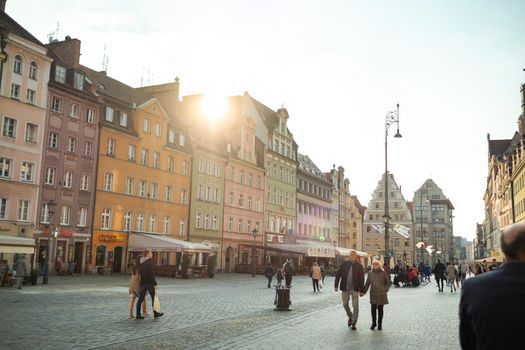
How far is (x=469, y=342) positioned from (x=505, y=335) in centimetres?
32

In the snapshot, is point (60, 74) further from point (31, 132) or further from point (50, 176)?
point (50, 176)

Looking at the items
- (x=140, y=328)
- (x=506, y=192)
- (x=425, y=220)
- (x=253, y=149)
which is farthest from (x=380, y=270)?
(x=425, y=220)

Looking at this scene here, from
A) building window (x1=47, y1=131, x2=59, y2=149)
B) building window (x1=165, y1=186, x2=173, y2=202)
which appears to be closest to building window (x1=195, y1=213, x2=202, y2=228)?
building window (x1=165, y1=186, x2=173, y2=202)

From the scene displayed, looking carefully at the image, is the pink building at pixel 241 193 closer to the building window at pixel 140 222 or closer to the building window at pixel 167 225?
the building window at pixel 167 225

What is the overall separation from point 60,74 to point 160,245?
14316mm

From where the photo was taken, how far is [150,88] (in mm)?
58875

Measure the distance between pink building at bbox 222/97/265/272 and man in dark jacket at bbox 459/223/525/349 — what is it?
5497 cm

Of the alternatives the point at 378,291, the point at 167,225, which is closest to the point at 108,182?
the point at 167,225

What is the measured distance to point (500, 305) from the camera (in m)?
3.71

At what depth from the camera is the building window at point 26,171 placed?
3750 centimetres

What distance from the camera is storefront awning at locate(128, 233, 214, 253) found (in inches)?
1608

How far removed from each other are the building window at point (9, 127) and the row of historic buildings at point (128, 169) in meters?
0.07

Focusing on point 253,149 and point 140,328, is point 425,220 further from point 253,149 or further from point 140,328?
point 140,328

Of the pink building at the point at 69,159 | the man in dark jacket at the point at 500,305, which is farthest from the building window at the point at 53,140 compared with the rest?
the man in dark jacket at the point at 500,305
